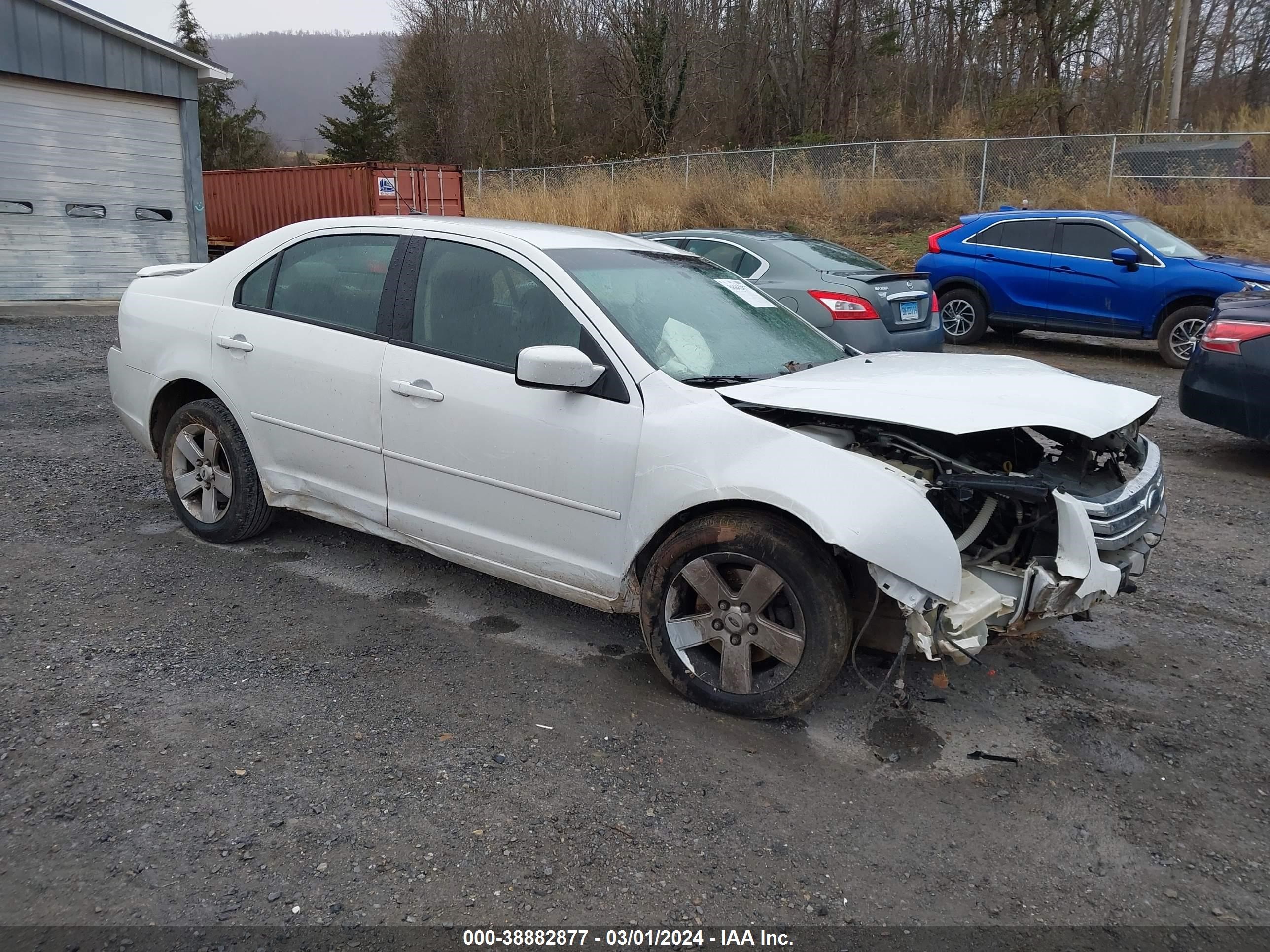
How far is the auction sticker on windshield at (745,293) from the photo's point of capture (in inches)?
179

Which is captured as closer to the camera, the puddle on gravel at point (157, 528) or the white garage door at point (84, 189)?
the puddle on gravel at point (157, 528)

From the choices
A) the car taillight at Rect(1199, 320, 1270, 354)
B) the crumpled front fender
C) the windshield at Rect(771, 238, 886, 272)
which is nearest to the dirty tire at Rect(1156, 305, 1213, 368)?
the windshield at Rect(771, 238, 886, 272)

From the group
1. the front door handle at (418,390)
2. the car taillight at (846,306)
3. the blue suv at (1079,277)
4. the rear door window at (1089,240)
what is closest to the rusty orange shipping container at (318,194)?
the blue suv at (1079,277)

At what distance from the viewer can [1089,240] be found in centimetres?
1160

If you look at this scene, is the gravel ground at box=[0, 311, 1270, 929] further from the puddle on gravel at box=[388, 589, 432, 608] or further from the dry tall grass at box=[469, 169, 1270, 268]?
the dry tall grass at box=[469, 169, 1270, 268]

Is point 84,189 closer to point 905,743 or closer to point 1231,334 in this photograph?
point 1231,334

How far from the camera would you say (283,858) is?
271cm

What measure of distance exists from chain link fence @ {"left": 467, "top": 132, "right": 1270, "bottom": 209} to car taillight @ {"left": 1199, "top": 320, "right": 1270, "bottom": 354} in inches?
515

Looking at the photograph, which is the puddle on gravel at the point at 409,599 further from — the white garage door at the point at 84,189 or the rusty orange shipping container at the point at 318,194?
the rusty orange shipping container at the point at 318,194

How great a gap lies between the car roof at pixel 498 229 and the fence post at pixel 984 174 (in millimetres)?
17503

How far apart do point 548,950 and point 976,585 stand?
180 centimetres

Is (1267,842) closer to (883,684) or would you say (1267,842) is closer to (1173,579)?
(883,684)

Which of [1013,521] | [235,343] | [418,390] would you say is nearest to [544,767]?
[418,390]

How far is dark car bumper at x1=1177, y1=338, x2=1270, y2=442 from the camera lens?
640 cm
